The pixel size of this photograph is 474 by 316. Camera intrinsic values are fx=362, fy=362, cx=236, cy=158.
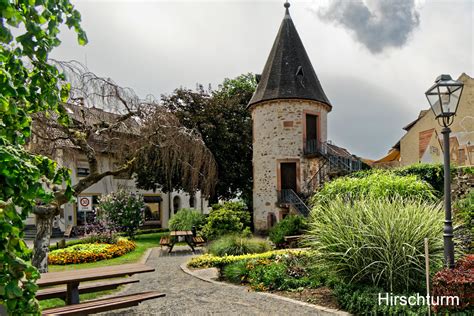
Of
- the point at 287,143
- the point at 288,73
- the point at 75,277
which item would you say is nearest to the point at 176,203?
the point at 287,143

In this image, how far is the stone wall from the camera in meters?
20.3

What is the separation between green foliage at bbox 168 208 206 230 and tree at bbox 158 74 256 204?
16.4ft

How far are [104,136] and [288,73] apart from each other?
1340cm

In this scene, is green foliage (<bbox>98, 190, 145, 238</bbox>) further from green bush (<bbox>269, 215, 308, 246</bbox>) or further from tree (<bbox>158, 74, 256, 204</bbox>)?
green bush (<bbox>269, 215, 308, 246</bbox>)

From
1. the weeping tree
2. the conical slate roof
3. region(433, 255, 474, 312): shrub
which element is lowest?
region(433, 255, 474, 312): shrub

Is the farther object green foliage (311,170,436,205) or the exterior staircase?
the exterior staircase

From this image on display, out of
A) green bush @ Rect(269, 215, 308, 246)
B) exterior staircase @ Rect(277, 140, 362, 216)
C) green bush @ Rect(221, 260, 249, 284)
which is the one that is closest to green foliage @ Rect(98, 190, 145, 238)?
green bush @ Rect(269, 215, 308, 246)

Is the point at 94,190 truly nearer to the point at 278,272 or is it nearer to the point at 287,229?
the point at 287,229

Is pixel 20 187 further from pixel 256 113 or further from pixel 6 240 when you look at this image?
pixel 256 113

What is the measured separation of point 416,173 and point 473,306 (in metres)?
9.23

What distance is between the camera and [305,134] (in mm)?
20453

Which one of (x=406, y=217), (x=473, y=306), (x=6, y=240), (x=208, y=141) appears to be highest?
(x=208, y=141)

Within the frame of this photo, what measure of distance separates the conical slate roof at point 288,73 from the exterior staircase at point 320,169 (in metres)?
2.84

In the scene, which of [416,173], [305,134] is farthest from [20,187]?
[305,134]
